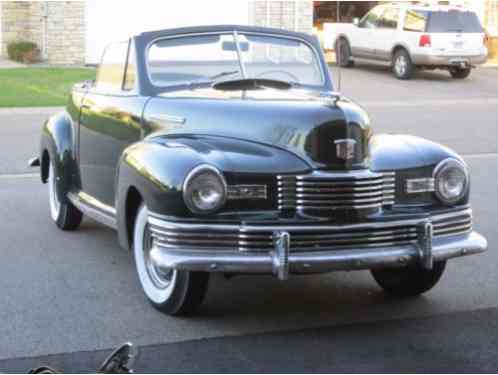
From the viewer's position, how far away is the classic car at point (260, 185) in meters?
5.99

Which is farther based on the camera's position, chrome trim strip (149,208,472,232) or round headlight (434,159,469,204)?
round headlight (434,159,469,204)

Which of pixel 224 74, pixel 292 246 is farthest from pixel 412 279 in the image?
pixel 224 74

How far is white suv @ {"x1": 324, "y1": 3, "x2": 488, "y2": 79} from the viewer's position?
23.3m

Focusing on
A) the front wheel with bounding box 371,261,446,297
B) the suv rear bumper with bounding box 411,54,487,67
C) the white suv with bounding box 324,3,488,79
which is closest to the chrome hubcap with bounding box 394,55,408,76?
the white suv with bounding box 324,3,488,79

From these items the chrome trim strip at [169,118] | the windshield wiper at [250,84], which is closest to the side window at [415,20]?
the windshield wiper at [250,84]

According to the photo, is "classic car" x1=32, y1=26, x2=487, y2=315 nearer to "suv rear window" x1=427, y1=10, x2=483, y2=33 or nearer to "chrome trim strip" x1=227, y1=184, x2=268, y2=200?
"chrome trim strip" x1=227, y1=184, x2=268, y2=200

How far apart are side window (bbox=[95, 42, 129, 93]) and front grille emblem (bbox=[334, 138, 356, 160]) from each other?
2108 mm

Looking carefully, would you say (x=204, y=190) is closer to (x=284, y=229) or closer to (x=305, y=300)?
(x=284, y=229)

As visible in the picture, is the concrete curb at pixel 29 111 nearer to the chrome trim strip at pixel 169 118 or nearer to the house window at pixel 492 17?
the chrome trim strip at pixel 169 118

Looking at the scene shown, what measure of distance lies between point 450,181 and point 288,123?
1.06 metres

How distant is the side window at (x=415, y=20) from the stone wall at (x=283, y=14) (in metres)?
2.55

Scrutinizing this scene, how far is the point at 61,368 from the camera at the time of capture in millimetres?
5449

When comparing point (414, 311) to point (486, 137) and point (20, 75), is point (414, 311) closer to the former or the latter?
point (486, 137)

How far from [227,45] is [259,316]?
210 centimetres
